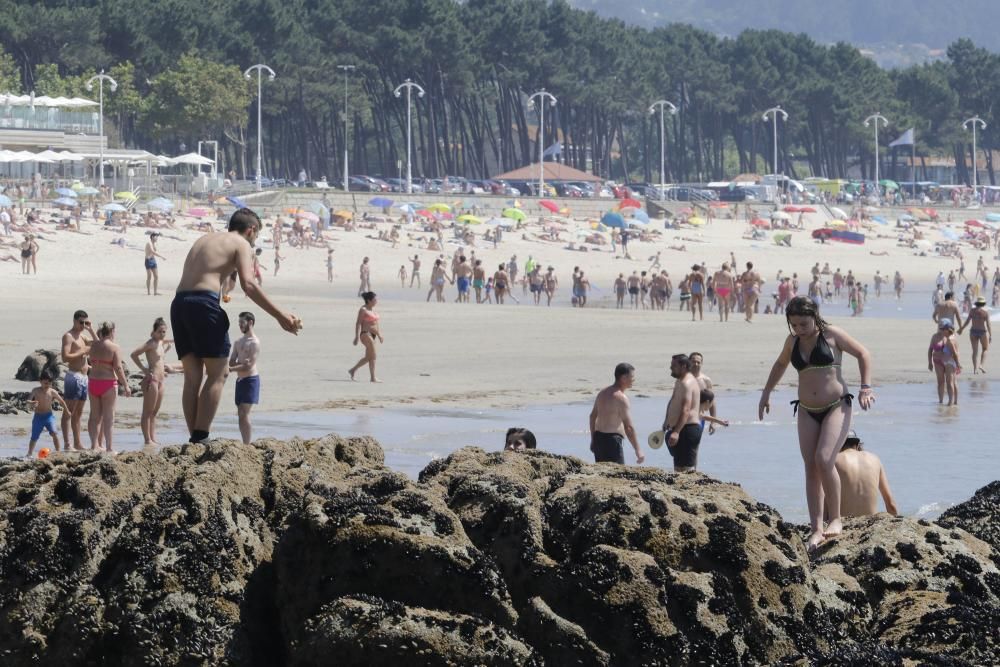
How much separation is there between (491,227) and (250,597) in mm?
52057

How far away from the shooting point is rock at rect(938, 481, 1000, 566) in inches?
247

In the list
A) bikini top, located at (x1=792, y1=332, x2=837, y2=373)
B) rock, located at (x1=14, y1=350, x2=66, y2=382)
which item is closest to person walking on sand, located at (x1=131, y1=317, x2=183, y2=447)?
rock, located at (x1=14, y1=350, x2=66, y2=382)

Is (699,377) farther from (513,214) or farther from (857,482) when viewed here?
(513,214)

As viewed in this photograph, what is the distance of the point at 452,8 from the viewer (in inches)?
3693

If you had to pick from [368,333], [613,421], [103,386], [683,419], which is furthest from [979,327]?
[103,386]

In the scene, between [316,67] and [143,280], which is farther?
[316,67]

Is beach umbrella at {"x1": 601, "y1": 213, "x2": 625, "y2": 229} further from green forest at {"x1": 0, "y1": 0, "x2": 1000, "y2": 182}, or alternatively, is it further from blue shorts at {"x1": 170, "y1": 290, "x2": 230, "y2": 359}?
blue shorts at {"x1": 170, "y1": 290, "x2": 230, "y2": 359}

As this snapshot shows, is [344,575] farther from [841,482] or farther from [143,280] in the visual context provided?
[143,280]

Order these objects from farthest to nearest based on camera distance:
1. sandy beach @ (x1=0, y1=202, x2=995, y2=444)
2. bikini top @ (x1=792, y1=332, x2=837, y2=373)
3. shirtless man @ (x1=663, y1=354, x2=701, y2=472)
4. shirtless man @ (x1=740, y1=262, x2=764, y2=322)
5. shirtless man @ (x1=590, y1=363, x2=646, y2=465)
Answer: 1. shirtless man @ (x1=740, y1=262, x2=764, y2=322)
2. sandy beach @ (x1=0, y1=202, x2=995, y2=444)
3. shirtless man @ (x1=663, y1=354, x2=701, y2=472)
4. shirtless man @ (x1=590, y1=363, x2=646, y2=465)
5. bikini top @ (x1=792, y1=332, x2=837, y2=373)

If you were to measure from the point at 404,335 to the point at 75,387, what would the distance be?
12.4 m

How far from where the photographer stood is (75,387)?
11914 millimetres

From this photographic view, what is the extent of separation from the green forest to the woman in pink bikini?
6157cm

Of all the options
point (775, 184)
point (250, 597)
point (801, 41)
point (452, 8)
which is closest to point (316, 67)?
point (452, 8)

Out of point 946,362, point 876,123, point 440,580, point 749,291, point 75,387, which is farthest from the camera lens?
point 876,123
